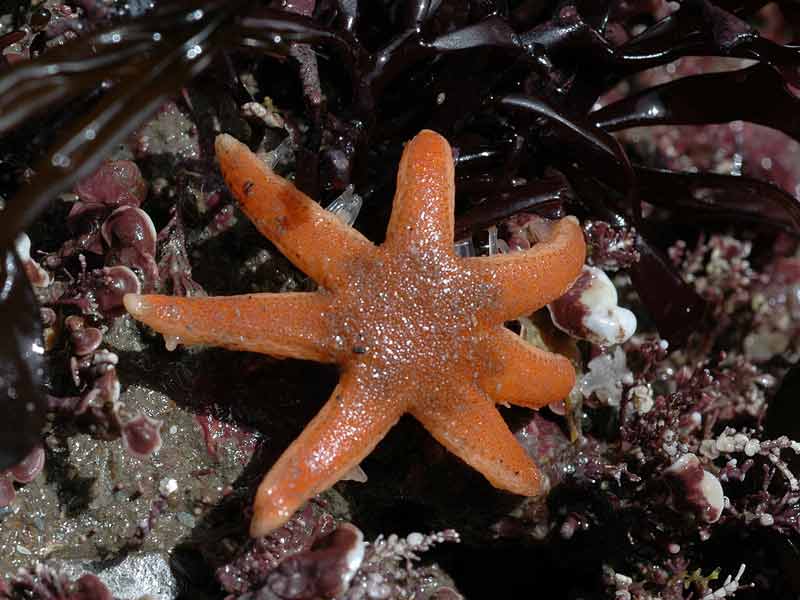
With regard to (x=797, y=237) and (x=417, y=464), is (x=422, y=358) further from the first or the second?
(x=797, y=237)

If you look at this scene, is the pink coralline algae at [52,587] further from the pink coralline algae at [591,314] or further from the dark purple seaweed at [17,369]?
the pink coralline algae at [591,314]

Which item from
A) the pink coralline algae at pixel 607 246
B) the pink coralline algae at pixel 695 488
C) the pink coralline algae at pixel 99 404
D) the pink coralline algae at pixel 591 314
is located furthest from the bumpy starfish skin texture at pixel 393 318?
the pink coralline algae at pixel 607 246

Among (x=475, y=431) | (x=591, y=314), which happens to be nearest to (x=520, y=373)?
(x=475, y=431)

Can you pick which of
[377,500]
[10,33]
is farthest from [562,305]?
[10,33]

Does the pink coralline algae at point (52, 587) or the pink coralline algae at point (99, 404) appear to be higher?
the pink coralline algae at point (99, 404)

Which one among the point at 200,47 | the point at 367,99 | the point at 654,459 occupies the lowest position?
the point at 654,459

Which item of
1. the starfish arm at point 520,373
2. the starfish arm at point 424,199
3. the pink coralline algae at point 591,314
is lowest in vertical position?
the pink coralline algae at point 591,314

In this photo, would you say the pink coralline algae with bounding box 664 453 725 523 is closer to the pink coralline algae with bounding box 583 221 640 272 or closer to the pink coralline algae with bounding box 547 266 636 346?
the pink coralline algae with bounding box 547 266 636 346
